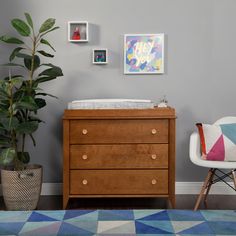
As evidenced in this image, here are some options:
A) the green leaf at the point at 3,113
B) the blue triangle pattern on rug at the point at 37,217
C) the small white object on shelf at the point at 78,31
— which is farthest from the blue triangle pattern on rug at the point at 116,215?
the small white object on shelf at the point at 78,31

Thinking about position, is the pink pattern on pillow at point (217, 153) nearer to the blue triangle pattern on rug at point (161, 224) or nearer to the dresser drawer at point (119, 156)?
the dresser drawer at point (119, 156)

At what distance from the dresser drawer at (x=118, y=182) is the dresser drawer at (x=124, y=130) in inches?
10.1

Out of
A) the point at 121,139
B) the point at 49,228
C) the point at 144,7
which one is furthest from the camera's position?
the point at 144,7

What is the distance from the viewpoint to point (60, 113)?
3590 mm

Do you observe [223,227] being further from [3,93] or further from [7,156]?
[3,93]

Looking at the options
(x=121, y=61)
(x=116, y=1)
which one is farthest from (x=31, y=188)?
(x=116, y=1)

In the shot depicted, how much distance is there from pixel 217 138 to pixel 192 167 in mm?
608

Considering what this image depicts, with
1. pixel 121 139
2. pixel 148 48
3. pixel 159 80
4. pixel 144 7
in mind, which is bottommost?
pixel 121 139

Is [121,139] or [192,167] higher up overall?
[121,139]

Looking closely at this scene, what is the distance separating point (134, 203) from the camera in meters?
3.33

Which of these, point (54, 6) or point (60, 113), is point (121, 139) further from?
point (54, 6)

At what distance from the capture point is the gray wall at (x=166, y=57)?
3521 mm

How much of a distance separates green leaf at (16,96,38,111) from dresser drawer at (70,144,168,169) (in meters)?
0.45

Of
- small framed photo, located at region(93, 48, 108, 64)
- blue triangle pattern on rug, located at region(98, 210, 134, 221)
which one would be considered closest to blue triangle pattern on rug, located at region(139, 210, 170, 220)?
Result: blue triangle pattern on rug, located at region(98, 210, 134, 221)
